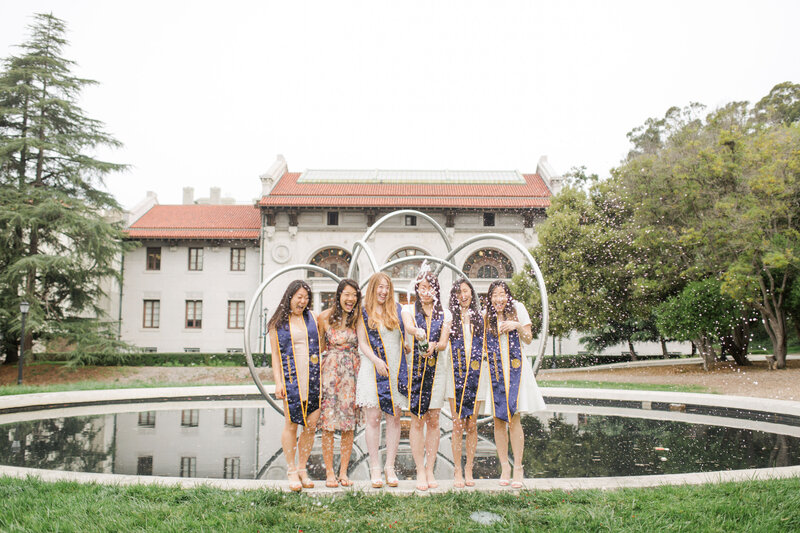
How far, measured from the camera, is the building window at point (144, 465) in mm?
6189

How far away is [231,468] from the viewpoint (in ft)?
21.3

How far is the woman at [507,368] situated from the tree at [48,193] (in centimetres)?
2540

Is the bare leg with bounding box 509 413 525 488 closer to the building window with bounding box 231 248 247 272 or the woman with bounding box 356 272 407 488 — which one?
the woman with bounding box 356 272 407 488

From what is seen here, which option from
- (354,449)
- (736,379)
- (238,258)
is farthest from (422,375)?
(238,258)

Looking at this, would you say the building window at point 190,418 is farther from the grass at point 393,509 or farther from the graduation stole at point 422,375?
the graduation stole at point 422,375

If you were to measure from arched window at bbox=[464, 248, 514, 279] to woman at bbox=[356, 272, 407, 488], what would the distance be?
1137 inches

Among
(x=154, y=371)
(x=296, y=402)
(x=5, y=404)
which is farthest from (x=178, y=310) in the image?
(x=296, y=402)

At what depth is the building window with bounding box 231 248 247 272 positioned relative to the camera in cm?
3578

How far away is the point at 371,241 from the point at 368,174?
706cm

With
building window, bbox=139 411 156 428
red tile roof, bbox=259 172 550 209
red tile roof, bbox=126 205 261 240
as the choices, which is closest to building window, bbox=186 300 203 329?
red tile roof, bbox=126 205 261 240

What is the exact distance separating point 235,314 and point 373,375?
104ft

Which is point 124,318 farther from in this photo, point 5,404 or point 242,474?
point 242,474

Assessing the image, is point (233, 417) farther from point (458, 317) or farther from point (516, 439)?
point (516, 439)

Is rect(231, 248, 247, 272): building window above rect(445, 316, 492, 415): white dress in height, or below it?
above
